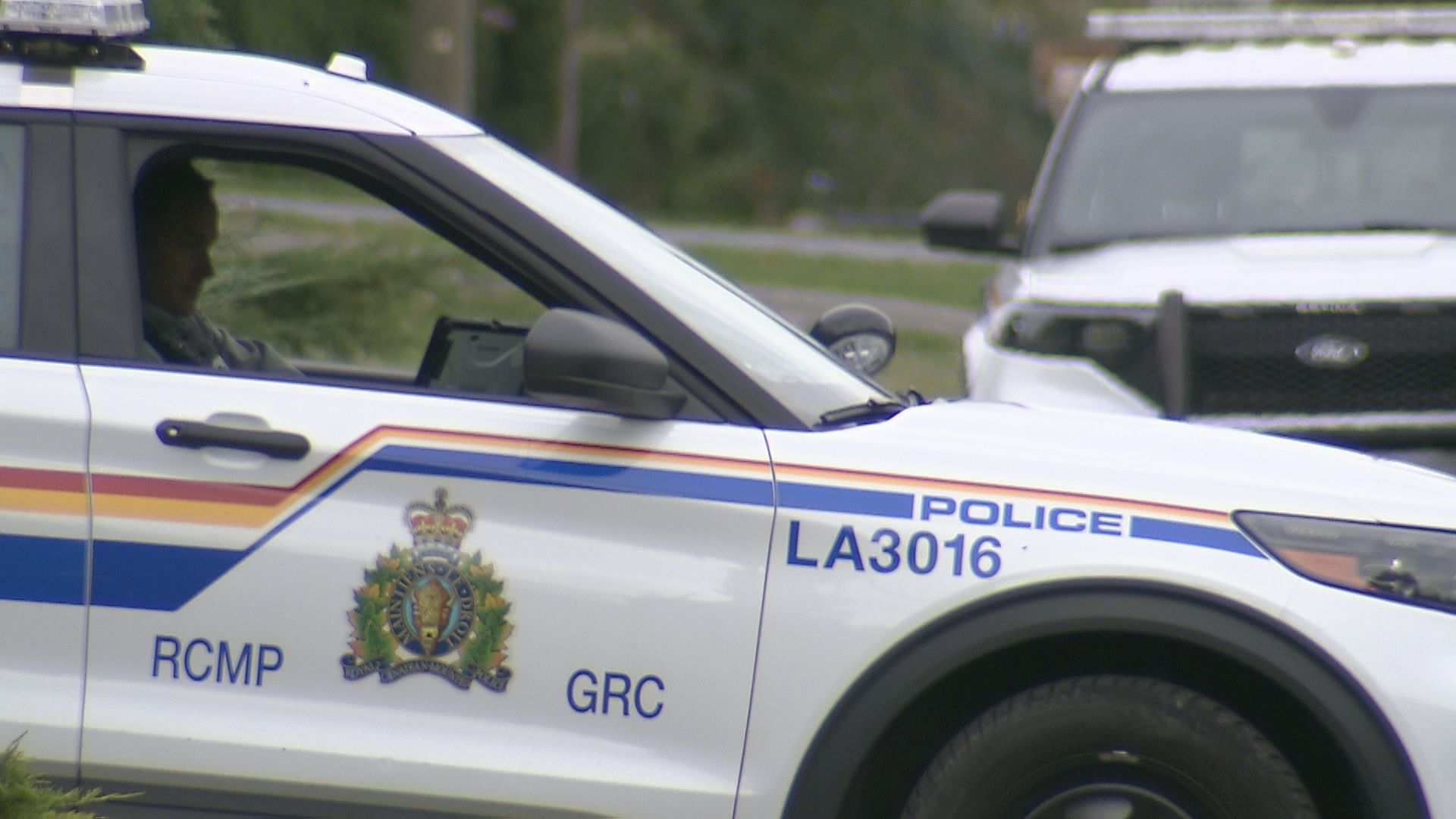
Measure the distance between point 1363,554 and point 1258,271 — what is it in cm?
320

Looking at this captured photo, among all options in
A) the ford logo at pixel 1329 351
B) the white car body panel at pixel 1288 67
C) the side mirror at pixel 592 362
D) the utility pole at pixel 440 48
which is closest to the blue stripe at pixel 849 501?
the side mirror at pixel 592 362

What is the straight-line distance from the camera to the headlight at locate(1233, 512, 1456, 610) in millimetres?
2949

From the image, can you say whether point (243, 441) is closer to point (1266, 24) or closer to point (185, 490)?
point (185, 490)

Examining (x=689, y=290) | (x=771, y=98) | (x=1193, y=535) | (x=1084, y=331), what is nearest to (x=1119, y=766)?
(x=1193, y=535)

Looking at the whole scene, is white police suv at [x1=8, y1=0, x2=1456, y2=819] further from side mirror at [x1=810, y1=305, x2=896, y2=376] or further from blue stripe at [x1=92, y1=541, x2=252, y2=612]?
side mirror at [x1=810, y1=305, x2=896, y2=376]

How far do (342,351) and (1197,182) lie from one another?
3.56 meters

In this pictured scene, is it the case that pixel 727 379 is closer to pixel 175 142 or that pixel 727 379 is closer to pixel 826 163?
pixel 175 142

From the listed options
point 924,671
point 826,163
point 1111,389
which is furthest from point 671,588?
point 826,163

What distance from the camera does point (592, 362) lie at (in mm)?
2898

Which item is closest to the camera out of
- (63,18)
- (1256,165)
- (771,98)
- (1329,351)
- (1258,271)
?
(63,18)

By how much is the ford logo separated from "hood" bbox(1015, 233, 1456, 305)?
124mm

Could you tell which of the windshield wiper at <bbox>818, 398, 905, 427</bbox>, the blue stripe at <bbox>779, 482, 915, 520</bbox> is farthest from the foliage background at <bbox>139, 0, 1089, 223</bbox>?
the blue stripe at <bbox>779, 482, 915, 520</bbox>

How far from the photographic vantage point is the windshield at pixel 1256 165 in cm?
650

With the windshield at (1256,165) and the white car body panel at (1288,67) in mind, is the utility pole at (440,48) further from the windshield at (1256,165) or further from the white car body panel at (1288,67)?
the windshield at (1256,165)
